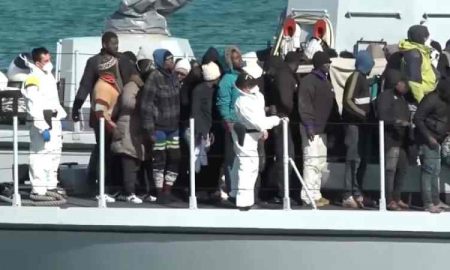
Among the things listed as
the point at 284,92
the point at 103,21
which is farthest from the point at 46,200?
the point at 103,21

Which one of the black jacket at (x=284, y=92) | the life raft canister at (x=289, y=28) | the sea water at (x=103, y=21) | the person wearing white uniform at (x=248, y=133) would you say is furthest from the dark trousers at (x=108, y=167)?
the sea water at (x=103, y=21)

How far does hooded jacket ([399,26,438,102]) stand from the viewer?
583 inches

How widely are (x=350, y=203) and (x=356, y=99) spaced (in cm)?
81

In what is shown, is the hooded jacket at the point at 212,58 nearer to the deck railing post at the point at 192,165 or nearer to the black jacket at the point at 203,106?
the black jacket at the point at 203,106

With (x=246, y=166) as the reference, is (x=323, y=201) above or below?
below

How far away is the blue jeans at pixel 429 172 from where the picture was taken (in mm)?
14570

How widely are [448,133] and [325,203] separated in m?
1.10

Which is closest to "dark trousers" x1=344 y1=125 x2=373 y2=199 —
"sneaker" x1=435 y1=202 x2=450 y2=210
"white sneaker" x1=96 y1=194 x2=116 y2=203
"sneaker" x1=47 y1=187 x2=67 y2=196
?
"sneaker" x1=435 y1=202 x2=450 y2=210

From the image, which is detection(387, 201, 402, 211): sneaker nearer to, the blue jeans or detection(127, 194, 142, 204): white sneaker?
the blue jeans

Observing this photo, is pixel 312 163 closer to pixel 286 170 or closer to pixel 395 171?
pixel 286 170

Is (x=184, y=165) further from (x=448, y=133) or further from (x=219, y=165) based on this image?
(x=448, y=133)

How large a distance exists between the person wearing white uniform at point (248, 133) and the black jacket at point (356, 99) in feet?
1.99

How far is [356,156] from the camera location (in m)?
14.8

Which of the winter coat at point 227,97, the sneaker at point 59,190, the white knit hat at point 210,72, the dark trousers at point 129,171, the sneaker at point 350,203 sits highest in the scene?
the white knit hat at point 210,72
